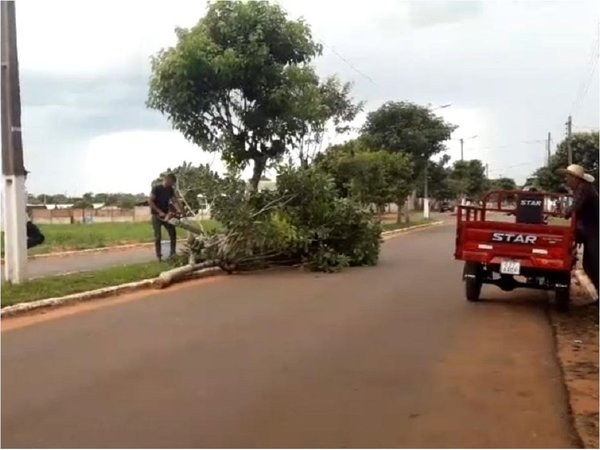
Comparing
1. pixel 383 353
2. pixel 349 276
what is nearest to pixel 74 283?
pixel 349 276

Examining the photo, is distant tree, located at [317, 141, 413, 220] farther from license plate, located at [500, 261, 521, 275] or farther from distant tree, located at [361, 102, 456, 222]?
license plate, located at [500, 261, 521, 275]

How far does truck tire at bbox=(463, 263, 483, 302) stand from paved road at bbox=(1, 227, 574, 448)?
0.93ft

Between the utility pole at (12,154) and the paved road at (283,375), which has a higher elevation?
the utility pole at (12,154)

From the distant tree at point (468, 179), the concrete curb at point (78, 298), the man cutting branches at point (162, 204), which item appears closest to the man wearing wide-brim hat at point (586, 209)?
the concrete curb at point (78, 298)

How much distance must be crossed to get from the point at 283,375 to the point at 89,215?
54.9m

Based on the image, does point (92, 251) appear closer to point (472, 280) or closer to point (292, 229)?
point (292, 229)

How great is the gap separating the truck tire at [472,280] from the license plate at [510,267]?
48 cm

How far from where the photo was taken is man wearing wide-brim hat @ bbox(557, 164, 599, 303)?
36.1ft

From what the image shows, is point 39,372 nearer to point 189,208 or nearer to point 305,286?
point 305,286

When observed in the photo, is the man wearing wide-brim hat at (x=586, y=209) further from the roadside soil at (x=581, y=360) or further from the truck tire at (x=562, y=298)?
the roadside soil at (x=581, y=360)

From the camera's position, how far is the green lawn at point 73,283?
11644mm

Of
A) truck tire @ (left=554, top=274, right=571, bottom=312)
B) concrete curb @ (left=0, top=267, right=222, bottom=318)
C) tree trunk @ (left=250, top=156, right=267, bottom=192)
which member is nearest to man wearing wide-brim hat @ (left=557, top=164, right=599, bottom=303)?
truck tire @ (left=554, top=274, right=571, bottom=312)

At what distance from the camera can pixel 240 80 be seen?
63.8 ft

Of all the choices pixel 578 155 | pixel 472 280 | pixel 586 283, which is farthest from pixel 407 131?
pixel 472 280
